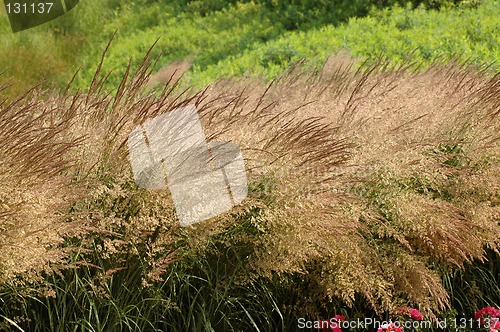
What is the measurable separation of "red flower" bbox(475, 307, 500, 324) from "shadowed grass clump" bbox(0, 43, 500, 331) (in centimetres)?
24

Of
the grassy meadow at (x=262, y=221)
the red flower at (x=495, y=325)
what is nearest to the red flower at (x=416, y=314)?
the grassy meadow at (x=262, y=221)

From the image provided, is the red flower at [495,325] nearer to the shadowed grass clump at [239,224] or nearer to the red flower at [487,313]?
the red flower at [487,313]

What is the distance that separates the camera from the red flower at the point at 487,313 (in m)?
3.39

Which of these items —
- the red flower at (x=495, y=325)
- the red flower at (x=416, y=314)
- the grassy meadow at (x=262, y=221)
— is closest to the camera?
the grassy meadow at (x=262, y=221)

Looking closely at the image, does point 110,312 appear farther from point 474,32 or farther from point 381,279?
point 474,32

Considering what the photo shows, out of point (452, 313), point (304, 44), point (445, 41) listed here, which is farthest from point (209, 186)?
point (304, 44)

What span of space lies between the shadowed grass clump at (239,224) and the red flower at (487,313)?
0.24 meters

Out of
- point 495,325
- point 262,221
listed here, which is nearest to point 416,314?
point 495,325

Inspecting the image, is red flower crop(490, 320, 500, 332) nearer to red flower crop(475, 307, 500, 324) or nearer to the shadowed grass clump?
red flower crop(475, 307, 500, 324)

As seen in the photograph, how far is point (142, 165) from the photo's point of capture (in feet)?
9.48

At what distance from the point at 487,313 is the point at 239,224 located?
1249 millimetres

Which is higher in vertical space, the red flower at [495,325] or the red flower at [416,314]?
the red flower at [416,314]

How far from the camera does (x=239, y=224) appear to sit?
3064 mm

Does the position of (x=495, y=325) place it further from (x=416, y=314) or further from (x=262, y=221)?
(x=262, y=221)
